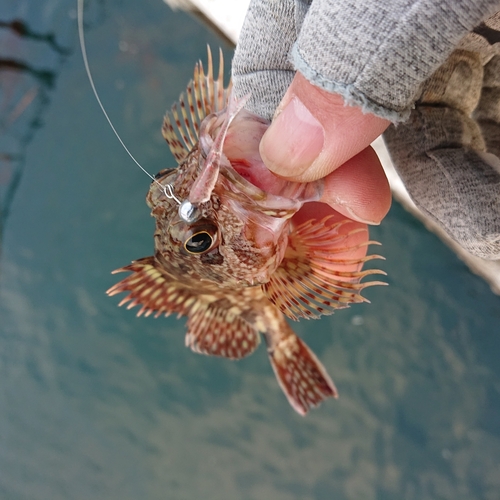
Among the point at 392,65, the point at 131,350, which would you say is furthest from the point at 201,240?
the point at 131,350

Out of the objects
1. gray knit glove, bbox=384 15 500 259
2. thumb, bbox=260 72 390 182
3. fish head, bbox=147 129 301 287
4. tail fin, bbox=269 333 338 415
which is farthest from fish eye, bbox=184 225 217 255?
tail fin, bbox=269 333 338 415

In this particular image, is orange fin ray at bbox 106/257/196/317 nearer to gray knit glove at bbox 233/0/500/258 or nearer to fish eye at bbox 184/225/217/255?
fish eye at bbox 184/225/217/255

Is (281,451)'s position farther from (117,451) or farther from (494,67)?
(494,67)

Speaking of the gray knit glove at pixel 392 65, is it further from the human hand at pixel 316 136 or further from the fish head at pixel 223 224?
the fish head at pixel 223 224

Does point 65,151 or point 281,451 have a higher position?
point 65,151

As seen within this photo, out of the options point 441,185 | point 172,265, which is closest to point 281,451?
point 172,265
